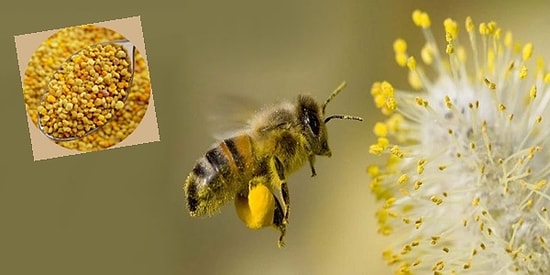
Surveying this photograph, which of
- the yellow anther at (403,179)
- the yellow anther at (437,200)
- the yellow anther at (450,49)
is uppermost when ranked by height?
the yellow anther at (450,49)

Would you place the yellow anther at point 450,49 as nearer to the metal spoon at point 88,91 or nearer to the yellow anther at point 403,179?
the yellow anther at point 403,179

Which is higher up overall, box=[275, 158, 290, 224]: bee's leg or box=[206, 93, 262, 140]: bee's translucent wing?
box=[206, 93, 262, 140]: bee's translucent wing

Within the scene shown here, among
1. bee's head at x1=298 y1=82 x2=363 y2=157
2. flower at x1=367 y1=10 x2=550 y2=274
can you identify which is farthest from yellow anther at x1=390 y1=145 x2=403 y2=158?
bee's head at x1=298 y1=82 x2=363 y2=157

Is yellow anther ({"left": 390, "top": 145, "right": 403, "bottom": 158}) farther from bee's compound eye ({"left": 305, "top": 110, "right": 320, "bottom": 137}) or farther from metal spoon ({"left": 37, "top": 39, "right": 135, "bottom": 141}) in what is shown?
metal spoon ({"left": 37, "top": 39, "right": 135, "bottom": 141})

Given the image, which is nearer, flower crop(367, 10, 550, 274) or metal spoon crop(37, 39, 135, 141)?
flower crop(367, 10, 550, 274)

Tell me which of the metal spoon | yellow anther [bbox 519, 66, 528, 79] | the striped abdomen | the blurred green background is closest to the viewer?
the striped abdomen

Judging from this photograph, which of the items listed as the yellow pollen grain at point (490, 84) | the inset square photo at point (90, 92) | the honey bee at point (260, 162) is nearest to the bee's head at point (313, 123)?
the honey bee at point (260, 162)

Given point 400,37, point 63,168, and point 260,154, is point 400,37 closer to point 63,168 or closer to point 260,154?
point 63,168

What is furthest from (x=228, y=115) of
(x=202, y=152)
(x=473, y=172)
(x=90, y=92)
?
(x=202, y=152)

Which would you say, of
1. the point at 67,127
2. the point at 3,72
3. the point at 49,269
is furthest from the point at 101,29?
the point at 49,269
